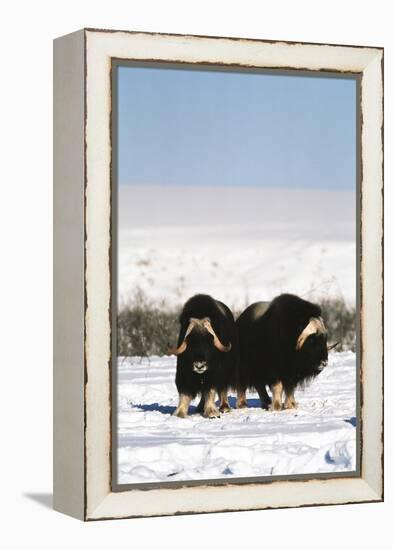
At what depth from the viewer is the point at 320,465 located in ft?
38.6

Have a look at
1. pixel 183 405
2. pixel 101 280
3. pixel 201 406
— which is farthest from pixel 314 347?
pixel 101 280

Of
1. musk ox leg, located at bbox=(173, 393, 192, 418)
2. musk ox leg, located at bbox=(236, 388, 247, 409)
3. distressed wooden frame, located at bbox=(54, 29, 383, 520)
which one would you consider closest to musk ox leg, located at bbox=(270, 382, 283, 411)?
musk ox leg, located at bbox=(236, 388, 247, 409)

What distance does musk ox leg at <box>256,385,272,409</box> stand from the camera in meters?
11.8

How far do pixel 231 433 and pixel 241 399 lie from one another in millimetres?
262

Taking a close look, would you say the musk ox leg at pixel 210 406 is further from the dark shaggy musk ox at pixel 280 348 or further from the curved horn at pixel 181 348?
the curved horn at pixel 181 348

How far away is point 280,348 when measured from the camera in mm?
11781

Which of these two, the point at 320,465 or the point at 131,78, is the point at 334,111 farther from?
the point at 320,465

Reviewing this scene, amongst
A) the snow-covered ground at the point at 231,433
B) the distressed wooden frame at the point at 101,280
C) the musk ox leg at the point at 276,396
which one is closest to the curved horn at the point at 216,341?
the snow-covered ground at the point at 231,433

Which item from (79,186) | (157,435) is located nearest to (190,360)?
(157,435)

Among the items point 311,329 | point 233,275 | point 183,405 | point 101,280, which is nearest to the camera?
point 101,280

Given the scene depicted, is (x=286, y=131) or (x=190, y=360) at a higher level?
(x=286, y=131)

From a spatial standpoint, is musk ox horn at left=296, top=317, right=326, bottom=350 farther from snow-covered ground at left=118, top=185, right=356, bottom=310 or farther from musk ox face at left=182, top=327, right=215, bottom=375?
musk ox face at left=182, top=327, right=215, bottom=375

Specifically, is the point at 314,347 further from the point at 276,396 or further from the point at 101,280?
the point at 101,280

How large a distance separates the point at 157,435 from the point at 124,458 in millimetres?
240
